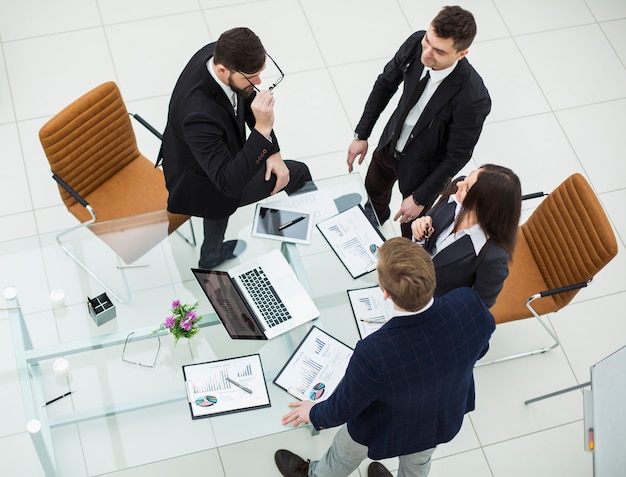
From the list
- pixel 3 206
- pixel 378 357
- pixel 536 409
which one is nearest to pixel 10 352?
pixel 3 206

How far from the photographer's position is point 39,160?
417 centimetres

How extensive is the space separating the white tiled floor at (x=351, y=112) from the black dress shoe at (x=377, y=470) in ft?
0.92

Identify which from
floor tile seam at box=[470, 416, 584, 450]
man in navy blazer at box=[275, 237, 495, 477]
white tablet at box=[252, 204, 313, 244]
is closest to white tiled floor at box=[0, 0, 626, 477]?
floor tile seam at box=[470, 416, 584, 450]

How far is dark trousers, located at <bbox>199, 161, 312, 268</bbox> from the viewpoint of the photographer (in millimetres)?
3002

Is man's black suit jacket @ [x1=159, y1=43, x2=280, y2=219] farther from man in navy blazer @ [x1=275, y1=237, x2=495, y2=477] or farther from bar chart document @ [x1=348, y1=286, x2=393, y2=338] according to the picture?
man in navy blazer @ [x1=275, y1=237, x2=495, y2=477]

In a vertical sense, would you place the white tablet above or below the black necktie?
below

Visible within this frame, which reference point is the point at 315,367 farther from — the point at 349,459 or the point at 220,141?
the point at 220,141

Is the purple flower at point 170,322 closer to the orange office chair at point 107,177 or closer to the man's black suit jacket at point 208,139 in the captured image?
the orange office chair at point 107,177

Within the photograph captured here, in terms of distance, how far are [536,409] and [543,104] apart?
2.28 m

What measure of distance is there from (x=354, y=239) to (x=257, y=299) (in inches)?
22.2

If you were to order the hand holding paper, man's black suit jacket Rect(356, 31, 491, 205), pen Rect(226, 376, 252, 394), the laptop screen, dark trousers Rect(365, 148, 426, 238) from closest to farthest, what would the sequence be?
the hand holding paper < pen Rect(226, 376, 252, 394) < the laptop screen < man's black suit jacket Rect(356, 31, 491, 205) < dark trousers Rect(365, 148, 426, 238)

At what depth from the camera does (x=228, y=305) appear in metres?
2.89

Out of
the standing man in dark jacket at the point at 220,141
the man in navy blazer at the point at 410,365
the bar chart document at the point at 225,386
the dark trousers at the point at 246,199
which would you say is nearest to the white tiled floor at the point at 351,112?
the dark trousers at the point at 246,199

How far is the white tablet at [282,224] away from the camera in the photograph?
315 cm
